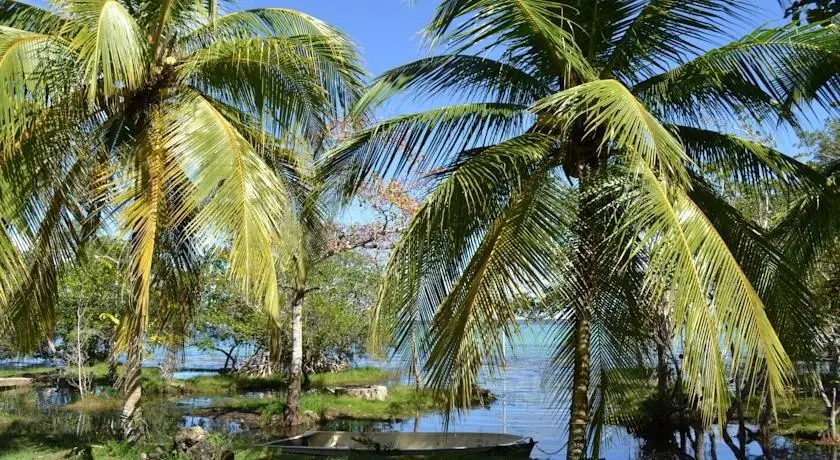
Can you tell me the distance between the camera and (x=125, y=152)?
872cm

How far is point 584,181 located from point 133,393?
7.37 meters

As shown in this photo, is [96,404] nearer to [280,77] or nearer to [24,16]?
[24,16]

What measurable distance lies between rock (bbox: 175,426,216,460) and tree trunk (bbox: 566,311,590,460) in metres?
4.91

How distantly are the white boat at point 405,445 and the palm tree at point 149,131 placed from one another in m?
4.63

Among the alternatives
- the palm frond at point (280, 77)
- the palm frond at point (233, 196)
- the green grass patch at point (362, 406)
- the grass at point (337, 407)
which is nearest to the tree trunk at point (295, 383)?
the grass at point (337, 407)

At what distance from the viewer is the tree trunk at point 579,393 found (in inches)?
263

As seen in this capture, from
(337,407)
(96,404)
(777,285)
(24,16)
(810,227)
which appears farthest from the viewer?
(96,404)

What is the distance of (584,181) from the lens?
6.36 m

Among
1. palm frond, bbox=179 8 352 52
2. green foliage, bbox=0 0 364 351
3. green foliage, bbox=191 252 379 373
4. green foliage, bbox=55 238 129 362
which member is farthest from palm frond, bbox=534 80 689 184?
green foliage, bbox=191 252 379 373

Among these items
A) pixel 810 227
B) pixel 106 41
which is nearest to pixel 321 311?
pixel 106 41

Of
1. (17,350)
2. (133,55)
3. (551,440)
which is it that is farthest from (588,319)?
(551,440)

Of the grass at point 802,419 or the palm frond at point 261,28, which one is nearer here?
the palm frond at point 261,28

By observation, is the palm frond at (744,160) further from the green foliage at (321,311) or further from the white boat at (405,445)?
the green foliage at (321,311)

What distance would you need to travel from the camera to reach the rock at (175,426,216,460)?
9.34 meters
